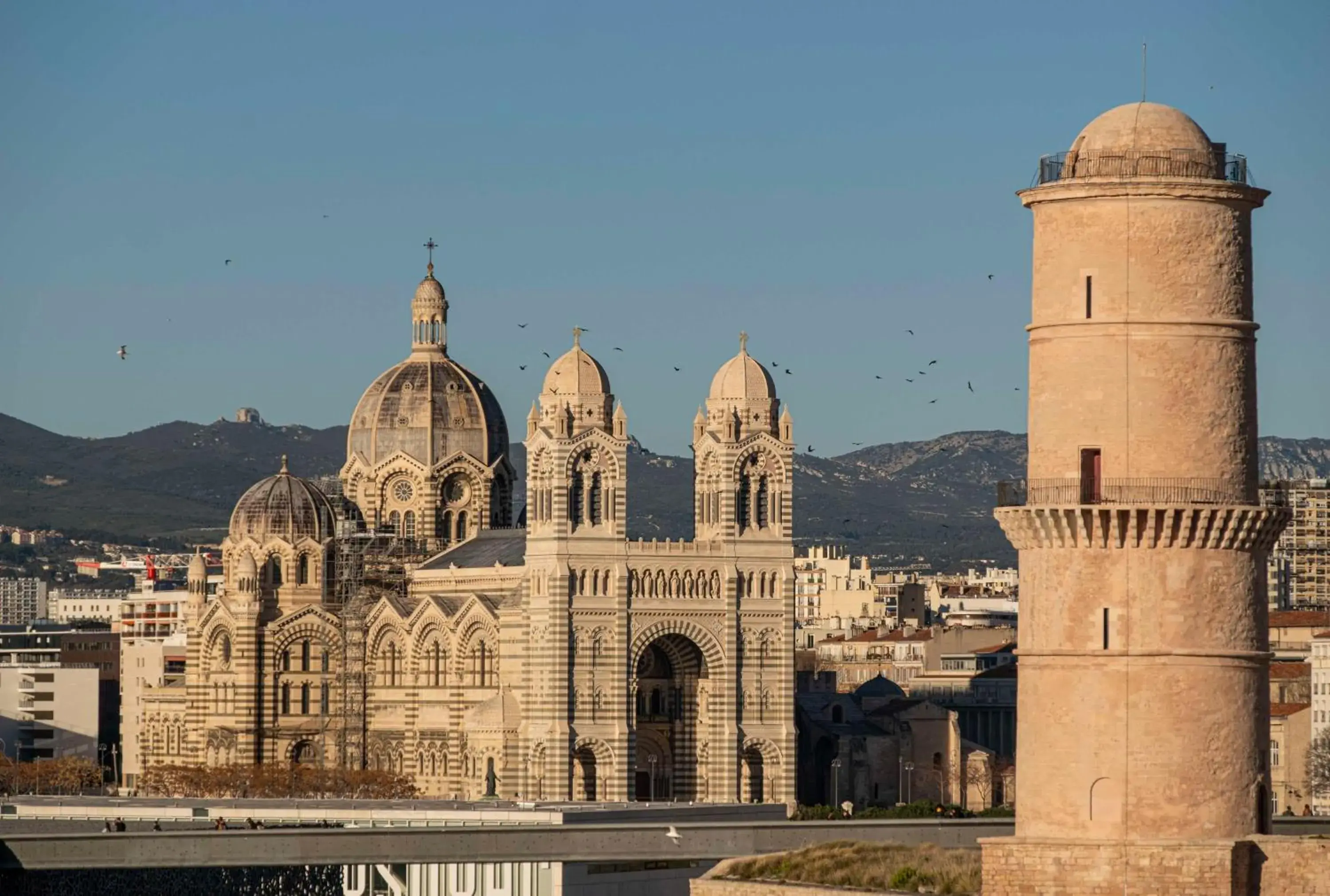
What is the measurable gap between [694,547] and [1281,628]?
172 ft

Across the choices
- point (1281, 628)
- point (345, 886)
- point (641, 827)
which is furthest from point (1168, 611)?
point (1281, 628)

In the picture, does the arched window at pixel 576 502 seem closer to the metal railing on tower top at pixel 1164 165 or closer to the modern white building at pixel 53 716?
the modern white building at pixel 53 716

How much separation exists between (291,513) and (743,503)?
2451 centimetres

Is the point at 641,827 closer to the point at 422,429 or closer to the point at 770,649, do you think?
the point at 770,649

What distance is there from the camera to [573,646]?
132 meters

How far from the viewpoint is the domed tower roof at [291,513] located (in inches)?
5965

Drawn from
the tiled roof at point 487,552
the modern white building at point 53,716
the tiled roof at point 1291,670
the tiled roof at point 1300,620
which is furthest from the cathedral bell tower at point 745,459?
the modern white building at point 53,716

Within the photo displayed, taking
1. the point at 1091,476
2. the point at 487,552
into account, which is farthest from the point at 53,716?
the point at 1091,476

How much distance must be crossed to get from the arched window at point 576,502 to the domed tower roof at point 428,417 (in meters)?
20.4

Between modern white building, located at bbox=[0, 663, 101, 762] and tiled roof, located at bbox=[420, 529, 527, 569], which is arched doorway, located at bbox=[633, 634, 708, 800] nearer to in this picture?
tiled roof, located at bbox=[420, 529, 527, 569]

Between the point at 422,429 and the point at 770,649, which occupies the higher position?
the point at 422,429

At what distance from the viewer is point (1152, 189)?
53.7 m

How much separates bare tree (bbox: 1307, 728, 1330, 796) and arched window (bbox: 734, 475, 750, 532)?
2470 cm

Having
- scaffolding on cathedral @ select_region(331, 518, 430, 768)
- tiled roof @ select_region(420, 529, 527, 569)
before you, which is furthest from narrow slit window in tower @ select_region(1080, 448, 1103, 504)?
scaffolding on cathedral @ select_region(331, 518, 430, 768)
